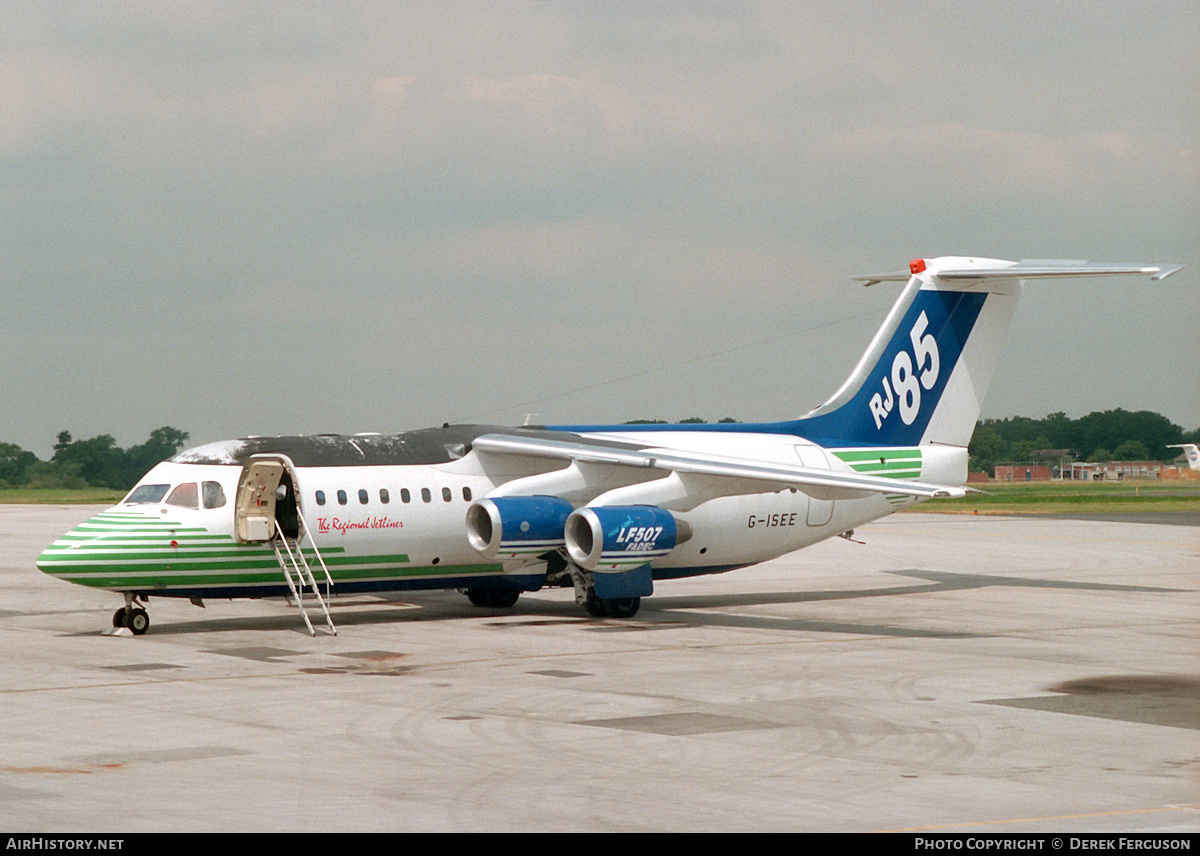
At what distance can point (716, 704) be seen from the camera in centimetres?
1705

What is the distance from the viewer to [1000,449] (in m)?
130

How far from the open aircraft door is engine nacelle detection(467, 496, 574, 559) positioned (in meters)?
2.96

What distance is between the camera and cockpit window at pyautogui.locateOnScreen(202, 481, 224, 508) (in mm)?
23641

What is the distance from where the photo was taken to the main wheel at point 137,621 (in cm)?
2380

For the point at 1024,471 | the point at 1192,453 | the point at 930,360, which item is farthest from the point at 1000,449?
the point at 930,360

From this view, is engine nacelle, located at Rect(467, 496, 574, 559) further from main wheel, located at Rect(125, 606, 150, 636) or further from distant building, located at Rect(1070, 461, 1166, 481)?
distant building, located at Rect(1070, 461, 1166, 481)

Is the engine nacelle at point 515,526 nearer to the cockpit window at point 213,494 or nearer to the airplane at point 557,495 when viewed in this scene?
the airplane at point 557,495

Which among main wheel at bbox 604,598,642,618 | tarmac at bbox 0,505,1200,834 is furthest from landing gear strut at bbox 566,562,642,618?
tarmac at bbox 0,505,1200,834

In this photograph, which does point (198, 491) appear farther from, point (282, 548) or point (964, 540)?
point (964, 540)

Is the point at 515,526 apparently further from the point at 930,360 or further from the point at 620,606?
the point at 930,360

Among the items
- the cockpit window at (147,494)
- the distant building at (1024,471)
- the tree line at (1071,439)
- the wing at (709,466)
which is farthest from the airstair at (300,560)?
the distant building at (1024,471)

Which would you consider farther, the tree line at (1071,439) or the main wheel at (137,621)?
the tree line at (1071,439)

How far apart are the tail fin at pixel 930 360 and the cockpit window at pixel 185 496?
11419mm
